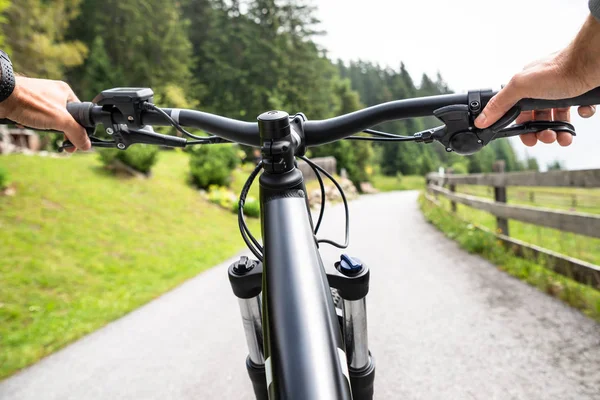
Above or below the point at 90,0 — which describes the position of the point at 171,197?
below

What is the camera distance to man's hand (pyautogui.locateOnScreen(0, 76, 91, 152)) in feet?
3.77

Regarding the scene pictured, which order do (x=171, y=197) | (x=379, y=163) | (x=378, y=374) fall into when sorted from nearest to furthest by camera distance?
(x=378, y=374), (x=171, y=197), (x=379, y=163)

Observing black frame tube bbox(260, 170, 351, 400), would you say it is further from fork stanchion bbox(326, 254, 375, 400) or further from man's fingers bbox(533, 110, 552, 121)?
man's fingers bbox(533, 110, 552, 121)

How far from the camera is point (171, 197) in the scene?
10.2m

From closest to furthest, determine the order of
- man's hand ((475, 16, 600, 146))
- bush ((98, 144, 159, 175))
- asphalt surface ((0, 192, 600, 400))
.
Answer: man's hand ((475, 16, 600, 146)), asphalt surface ((0, 192, 600, 400)), bush ((98, 144, 159, 175))

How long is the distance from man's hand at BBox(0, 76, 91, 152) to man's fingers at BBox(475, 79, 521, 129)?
3.88 ft

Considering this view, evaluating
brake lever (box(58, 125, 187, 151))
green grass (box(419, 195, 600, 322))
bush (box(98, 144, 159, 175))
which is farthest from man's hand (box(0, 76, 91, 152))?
bush (box(98, 144, 159, 175))

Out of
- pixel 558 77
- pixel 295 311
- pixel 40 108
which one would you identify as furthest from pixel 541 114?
pixel 40 108

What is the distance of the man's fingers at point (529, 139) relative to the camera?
4.03 feet

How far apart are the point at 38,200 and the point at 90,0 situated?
22.4m

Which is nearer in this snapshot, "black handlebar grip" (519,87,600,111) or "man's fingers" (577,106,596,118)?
"black handlebar grip" (519,87,600,111)

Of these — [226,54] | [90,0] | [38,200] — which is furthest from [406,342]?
[90,0]

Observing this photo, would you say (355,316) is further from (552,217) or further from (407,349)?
(552,217)

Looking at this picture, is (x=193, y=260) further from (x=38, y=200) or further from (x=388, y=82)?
(x=388, y=82)
